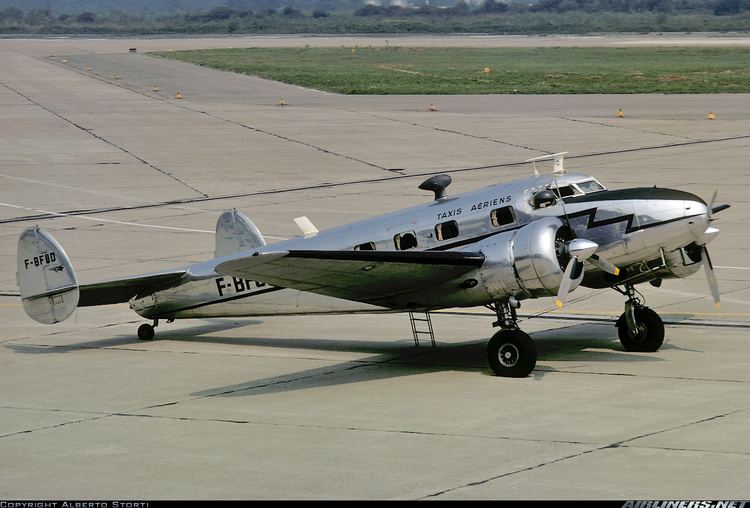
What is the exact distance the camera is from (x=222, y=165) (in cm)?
5103

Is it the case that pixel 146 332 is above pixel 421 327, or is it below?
above

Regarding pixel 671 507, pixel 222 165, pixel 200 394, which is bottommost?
pixel 671 507

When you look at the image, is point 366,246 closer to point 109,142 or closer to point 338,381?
point 338,381

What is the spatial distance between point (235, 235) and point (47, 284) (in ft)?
12.3

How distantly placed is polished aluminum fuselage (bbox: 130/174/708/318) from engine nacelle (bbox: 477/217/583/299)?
22mm

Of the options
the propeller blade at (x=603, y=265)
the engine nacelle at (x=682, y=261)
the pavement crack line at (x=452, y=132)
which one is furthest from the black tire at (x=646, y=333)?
the pavement crack line at (x=452, y=132)

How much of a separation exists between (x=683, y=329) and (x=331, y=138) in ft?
121

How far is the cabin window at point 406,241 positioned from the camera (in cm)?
2097

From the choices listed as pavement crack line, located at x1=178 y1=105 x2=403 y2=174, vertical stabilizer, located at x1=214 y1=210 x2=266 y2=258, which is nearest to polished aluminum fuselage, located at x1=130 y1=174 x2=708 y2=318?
vertical stabilizer, located at x1=214 y1=210 x2=266 y2=258

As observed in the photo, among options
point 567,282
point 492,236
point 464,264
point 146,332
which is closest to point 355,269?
A: point 464,264

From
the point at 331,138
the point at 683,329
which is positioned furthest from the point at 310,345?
the point at 331,138

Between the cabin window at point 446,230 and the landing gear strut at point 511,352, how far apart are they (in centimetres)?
173

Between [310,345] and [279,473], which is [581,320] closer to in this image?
[310,345]

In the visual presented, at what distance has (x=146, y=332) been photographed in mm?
23047
